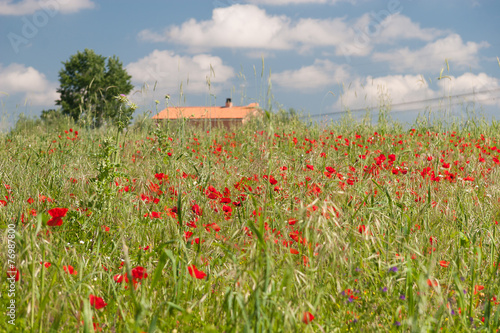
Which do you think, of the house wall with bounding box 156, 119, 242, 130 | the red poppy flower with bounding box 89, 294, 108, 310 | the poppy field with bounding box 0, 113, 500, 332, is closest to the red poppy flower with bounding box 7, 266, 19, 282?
the poppy field with bounding box 0, 113, 500, 332

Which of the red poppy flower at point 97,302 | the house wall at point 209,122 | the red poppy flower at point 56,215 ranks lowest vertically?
the red poppy flower at point 97,302

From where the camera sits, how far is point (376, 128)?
299 inches

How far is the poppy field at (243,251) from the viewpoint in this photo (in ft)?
5.22

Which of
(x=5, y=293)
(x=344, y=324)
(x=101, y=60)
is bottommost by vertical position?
(x=344, y=324)

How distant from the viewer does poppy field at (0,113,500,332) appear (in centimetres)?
159

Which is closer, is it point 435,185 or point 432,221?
point 432,221

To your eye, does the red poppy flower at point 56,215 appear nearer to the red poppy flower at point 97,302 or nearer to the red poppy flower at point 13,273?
the red poppy flower at point 13,273

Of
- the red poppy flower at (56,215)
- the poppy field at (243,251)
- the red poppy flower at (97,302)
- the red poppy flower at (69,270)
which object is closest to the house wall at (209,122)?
the poppy field at (243,251)

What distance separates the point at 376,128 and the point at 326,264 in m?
5.88

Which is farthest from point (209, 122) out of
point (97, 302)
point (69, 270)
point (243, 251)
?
point (97, 302)

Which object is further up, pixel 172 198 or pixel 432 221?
pixel 172 198

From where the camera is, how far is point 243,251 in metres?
2.33

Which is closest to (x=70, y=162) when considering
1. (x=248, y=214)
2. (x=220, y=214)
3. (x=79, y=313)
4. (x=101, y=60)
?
(x=220, y=214)

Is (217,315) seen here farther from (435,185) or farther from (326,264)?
(435,185)
